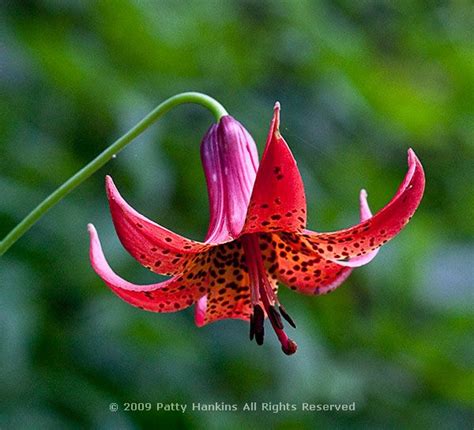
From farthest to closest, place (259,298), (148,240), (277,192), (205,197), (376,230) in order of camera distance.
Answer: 1. (205,197)
2. (259,298)
3. (376,230)
4. (148,240)
5. (277,192)

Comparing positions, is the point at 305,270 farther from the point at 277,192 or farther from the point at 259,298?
the point at 277,192

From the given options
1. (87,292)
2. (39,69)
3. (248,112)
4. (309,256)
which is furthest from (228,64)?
(309,256)

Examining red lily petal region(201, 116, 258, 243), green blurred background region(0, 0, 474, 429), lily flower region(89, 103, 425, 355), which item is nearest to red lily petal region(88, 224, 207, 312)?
lily flower region(89, 103, 425, 355)

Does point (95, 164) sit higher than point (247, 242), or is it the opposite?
point (95, 164)

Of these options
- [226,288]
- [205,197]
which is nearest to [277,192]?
[226,288]

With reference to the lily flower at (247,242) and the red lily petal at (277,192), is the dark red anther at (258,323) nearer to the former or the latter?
the lily flower at (247,242)

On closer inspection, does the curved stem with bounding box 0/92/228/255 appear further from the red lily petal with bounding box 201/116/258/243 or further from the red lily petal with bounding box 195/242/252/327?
the red lily petal with bounding box 195/242/252/327
